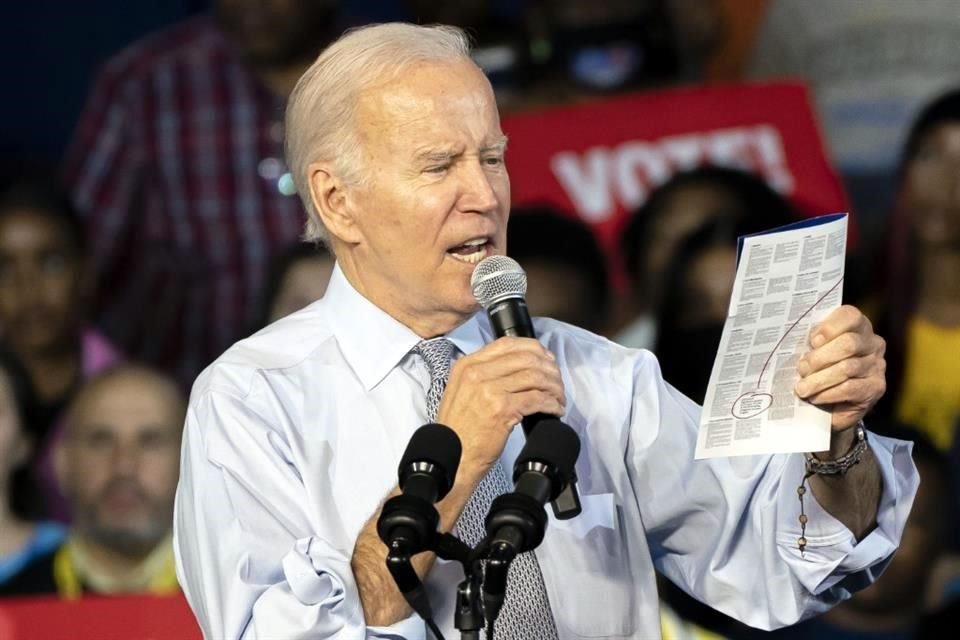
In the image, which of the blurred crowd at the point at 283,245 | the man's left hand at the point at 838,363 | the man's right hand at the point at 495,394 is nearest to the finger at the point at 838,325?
the man's left hand at the point at 838,363

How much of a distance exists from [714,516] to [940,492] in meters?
2.55

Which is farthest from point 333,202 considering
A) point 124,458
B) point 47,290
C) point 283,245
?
point 47,290

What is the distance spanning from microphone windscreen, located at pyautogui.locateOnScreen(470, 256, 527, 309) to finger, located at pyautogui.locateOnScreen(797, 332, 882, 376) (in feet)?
1.20

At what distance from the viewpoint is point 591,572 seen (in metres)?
2.42

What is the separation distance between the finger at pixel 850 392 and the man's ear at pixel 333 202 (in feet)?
2.32

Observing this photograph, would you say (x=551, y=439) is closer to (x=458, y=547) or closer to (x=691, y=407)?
(x=458, y=547)

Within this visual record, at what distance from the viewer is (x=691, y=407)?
101 inches

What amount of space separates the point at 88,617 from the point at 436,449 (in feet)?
4.98

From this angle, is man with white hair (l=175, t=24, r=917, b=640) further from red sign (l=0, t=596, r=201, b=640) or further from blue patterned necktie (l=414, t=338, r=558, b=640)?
red sign (l=0, t=596, r=201, b=640)

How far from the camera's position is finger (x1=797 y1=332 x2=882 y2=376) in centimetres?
219

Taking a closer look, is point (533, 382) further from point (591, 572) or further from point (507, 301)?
point (591, 572)

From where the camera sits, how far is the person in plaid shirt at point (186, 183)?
5137mm

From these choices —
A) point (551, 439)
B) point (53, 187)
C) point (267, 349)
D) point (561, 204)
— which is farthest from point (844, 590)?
point (53, 187)

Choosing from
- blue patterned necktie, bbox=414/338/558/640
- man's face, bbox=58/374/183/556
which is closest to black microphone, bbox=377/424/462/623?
blue patterned necktie, bbox=414/338/558/640
